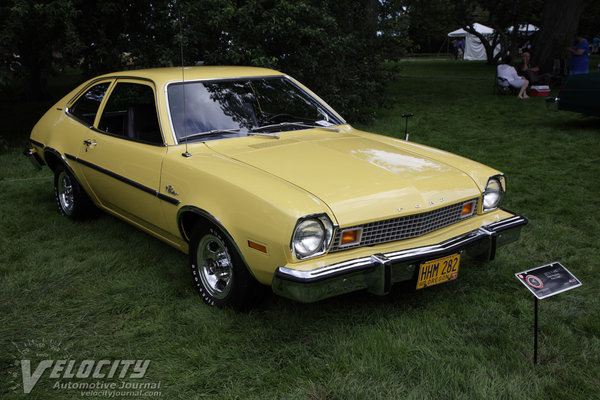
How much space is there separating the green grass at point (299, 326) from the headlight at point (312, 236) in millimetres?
571

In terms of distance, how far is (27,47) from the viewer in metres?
9.99

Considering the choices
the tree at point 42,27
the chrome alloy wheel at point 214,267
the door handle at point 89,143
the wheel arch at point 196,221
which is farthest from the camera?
the tree at point 42,27

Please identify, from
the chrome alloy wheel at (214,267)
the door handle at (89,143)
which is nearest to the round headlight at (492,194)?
the chrome alloy wheel at (214,267)

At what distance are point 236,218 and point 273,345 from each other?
0.76 metres

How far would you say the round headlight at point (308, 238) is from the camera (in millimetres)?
2789

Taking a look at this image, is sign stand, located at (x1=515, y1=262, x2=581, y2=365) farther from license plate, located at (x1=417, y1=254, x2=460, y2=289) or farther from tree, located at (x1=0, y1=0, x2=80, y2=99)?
tree, located at (x1=0, y1=0, x2=80, y2=99)

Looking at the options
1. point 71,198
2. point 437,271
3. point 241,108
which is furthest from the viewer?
point 71,198

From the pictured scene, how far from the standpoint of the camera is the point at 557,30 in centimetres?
1551

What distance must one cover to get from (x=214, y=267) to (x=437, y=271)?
4.61 feet

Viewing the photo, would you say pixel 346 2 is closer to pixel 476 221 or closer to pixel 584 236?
pixel 584 236

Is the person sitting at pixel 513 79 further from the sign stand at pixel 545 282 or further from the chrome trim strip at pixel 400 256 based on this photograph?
the sign stand at pixel 545 282

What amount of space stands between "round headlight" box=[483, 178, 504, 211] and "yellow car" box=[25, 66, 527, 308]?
11mm

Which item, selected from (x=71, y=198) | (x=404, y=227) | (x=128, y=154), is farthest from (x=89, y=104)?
(x=404, y=227)

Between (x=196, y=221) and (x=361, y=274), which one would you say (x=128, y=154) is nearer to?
(x=196, y=221)
